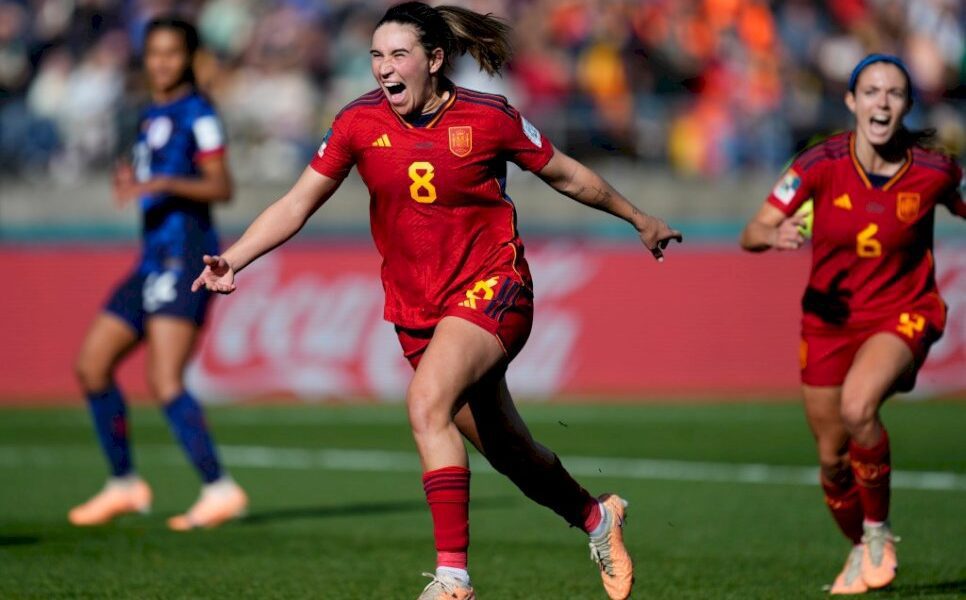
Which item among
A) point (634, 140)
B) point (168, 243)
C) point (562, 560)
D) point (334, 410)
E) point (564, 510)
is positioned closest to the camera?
point (564, 510)

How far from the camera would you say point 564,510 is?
687 cm

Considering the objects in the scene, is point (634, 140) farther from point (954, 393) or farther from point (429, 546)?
point (429, 546)

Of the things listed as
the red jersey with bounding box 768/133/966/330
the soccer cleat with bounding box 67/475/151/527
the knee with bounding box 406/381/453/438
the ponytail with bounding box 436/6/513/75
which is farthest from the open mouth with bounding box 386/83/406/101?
the soccer cleat with bounding box 67/475/151/527

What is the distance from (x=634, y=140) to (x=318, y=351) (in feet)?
15.4

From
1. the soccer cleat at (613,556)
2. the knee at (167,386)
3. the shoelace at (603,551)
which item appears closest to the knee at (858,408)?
the soccer cleat at (613,556)

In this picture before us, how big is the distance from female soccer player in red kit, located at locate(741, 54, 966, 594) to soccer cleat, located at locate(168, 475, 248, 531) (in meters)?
3.78

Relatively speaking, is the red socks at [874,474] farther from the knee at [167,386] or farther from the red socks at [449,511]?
the knee at [167,386]

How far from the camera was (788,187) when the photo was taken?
770 cm

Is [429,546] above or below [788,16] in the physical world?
below

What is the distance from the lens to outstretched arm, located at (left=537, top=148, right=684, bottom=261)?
6637mm

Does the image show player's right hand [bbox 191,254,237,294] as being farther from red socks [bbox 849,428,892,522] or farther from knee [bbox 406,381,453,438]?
red socks [bbox 849,428,892,522]

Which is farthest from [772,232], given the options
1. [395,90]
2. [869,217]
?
[395,90]

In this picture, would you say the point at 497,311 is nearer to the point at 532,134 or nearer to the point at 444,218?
the point at 444,218

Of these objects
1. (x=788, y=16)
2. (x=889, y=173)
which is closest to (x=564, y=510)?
(x=889, y=173)
